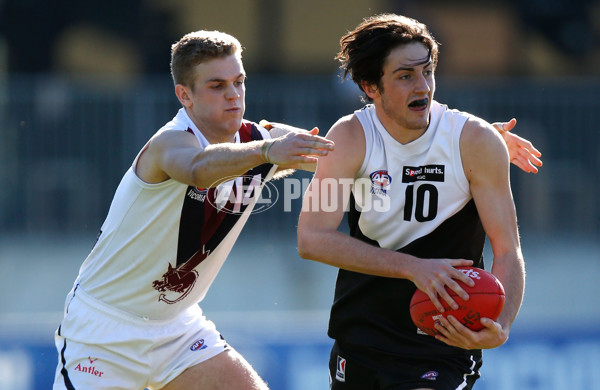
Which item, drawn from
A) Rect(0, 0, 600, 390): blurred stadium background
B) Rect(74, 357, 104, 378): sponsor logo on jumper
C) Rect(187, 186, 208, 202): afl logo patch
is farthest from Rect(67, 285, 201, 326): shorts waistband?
Rect(0, 0, 600, 390): blurred stadium background

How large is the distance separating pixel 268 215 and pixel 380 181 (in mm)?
7822

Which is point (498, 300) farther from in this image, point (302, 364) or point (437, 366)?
point (302, 364)

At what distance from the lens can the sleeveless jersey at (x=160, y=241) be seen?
203 inches

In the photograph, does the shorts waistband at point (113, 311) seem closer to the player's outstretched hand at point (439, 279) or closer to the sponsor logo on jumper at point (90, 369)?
the sponsor logo on jumper at point (90, 369)

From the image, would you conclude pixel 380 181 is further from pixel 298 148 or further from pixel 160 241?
pixel 160 241

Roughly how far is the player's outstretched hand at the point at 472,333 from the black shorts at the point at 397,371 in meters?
0.48

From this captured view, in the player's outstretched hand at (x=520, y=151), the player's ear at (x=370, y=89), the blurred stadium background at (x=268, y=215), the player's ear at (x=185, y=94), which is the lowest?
the blurred stadium background at (x=268, y=215)

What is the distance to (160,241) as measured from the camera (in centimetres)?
519

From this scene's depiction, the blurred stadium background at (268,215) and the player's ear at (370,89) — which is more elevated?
the player's ear at (370,89)

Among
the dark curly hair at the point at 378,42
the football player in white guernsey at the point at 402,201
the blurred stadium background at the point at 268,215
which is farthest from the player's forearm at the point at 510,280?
the blurred stadium background at the point at 268,215

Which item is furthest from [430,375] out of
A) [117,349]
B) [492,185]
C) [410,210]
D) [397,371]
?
[117,349]

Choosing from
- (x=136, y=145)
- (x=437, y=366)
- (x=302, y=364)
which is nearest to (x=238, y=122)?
(x=437, y=366)

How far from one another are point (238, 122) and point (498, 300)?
1.82 m

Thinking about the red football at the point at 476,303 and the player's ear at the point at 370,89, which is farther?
the player's ear at the point at 370,89
